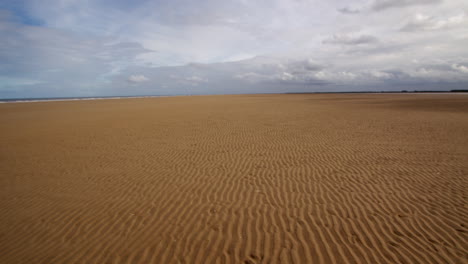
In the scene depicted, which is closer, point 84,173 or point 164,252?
point 164,252

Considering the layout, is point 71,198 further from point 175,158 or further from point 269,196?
point 269,196

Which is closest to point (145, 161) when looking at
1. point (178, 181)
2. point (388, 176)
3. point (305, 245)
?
point (178, 181)

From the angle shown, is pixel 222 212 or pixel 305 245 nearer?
pixel 305 245

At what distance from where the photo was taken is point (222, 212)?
5016 mm

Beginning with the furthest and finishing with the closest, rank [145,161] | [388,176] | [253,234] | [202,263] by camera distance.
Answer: [145,161]
[388,176]
[253,234]
[202,263]

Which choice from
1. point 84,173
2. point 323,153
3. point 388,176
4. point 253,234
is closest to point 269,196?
point 253,234

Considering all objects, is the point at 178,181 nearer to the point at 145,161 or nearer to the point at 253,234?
the point at 145,161

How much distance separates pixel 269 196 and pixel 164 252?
2785 millimetres

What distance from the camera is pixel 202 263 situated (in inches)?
141

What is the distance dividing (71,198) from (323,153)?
8596mm

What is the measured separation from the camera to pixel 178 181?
6773 mm

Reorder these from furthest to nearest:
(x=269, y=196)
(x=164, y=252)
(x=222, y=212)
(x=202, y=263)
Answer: (x=269, y=196) → (x=222, y=212) → (x=164, y=252) → (x=202, y=263)

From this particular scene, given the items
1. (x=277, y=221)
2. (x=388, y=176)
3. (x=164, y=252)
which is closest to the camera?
(x=164, y=252)

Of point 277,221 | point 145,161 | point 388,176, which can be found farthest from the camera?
point 145,161
